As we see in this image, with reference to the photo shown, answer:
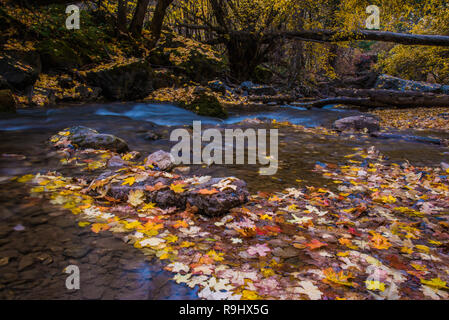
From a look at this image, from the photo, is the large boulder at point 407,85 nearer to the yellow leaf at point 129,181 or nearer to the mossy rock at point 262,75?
the mossy rock at point 262,75

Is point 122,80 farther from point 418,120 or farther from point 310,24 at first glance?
point 418,120

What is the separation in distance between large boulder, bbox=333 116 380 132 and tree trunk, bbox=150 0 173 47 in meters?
9.69

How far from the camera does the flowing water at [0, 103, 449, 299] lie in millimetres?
1729

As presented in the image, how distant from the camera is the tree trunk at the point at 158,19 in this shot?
1212 cm

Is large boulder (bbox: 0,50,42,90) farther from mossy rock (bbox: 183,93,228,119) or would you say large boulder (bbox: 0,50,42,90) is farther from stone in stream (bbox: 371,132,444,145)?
stone in stream (bbox: 371,132,444,145)

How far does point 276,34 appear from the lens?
13.9m

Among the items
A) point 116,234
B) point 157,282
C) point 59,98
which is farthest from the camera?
point 59,98

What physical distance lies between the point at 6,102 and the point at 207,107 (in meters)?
6.16

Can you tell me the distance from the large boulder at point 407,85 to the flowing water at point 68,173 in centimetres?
1090

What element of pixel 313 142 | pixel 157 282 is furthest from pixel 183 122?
pixel 157 282

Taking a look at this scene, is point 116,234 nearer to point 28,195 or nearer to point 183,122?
point 28,195

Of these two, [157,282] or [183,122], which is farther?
[183,122]
